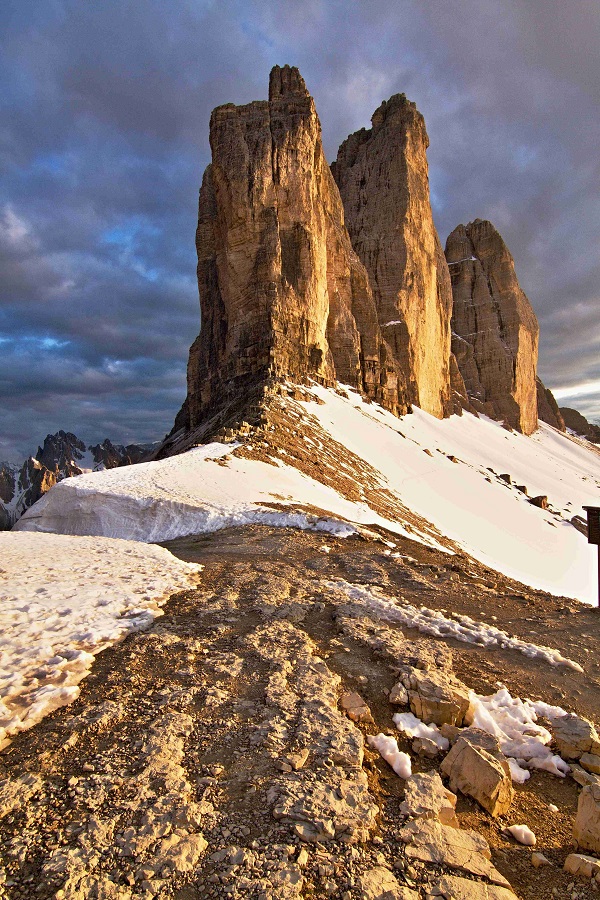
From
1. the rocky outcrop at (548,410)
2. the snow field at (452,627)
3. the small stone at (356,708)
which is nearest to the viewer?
the small stone at (356,708)

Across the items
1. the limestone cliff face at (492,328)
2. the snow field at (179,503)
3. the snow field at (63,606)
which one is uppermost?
the limestone cliff face at (492,328)

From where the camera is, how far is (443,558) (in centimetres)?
1162

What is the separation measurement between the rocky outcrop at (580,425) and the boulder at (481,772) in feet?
453

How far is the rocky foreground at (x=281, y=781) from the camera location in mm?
2250

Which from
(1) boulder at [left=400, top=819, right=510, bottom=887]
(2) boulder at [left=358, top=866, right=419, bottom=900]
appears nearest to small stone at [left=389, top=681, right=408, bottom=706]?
(1) boulder at [left=400, top=819, right=510, bottom=887]

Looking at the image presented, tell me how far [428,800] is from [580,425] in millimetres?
144264

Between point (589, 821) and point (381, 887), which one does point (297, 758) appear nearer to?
point (381, 887)

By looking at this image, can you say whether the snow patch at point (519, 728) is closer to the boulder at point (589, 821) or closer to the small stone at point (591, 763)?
the small stone at point (591, 763)

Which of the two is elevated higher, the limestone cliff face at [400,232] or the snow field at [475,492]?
the limestone cliff face at [400,232]

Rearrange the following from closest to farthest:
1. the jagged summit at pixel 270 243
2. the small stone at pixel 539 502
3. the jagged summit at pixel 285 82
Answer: the jagged summit at pixel 270 243, the jagged summit at pixel 285 82, the small stone at pixel 539 502

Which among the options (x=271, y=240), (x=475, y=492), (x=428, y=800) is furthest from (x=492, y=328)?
(x=428, y=800)

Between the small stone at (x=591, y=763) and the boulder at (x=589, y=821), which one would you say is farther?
the small stone at (x=591, y=763)

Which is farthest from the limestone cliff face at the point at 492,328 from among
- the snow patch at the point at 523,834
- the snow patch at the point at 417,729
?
the snow patch at the point at 523,834

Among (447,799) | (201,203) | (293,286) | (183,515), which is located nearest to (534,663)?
(447,799)
